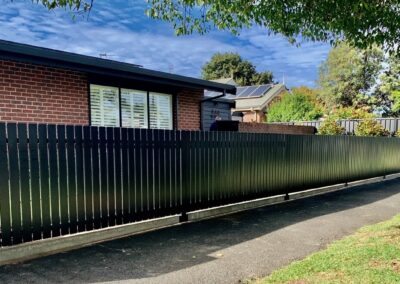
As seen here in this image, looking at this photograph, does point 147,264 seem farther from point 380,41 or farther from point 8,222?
point 380,41

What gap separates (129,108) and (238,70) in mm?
48568

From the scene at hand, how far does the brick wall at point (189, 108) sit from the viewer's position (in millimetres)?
10859

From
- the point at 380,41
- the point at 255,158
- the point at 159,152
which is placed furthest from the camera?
the point at 255,158

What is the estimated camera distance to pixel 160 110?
10.4 m

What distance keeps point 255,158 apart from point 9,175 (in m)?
5.28

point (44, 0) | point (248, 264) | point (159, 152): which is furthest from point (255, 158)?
point (44, 0)

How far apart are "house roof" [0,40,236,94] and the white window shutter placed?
2.15 ft

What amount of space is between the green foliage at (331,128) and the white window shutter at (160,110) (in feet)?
41.7

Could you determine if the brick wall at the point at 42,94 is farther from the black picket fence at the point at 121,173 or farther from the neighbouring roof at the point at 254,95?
the neighbouring roof at the point at 254,95

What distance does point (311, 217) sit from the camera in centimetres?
736

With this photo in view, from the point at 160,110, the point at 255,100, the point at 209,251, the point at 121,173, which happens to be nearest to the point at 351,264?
the point at 209,251

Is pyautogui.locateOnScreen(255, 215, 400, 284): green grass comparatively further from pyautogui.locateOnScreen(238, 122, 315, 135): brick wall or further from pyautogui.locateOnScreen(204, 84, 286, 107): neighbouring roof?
pyautogui.locateOnScreen(204, 84, 286, 107): neighbouring roof

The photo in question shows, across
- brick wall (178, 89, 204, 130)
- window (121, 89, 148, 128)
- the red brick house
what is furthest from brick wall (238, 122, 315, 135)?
window (121, 89, 148, 128)

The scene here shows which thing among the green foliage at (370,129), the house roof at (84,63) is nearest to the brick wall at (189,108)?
the house roof at (84,63)
